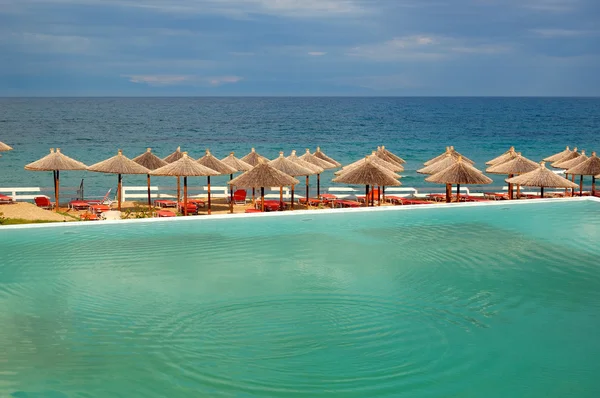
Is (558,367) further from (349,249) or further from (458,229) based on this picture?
(458,229)

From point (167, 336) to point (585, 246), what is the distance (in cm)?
693

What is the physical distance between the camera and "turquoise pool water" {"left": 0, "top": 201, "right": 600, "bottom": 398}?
5770 millimetres

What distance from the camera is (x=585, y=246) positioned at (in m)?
10.5

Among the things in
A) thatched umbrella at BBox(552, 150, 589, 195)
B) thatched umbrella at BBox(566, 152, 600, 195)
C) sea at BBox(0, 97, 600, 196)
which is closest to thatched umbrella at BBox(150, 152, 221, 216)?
thatched umbrella at BBox(566, 152, 600, 195)

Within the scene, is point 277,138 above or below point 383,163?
above

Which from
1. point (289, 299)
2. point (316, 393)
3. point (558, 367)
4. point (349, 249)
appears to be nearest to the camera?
point (316, 393)

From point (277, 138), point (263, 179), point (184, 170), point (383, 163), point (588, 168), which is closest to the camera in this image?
point (263, 179)

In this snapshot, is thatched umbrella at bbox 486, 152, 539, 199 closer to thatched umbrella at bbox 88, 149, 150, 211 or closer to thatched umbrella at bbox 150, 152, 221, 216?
thatched umbrella at bbox 150, 152, 221, 216

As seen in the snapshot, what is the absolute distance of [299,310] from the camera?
7500 mm

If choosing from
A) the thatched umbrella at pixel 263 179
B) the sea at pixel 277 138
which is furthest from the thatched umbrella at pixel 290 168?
the sea at pixel 277 138

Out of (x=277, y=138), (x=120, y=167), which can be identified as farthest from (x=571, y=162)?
(x=277, y=138)

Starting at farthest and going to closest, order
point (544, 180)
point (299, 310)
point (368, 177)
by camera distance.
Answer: point (368, 177), point (544, 180), point (299, 310)

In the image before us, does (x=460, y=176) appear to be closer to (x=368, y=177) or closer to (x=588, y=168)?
(x=368, y=177)

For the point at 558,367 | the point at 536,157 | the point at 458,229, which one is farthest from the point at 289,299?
the point at 536,157
